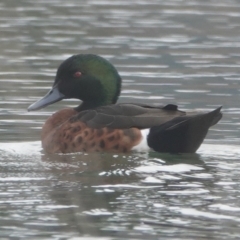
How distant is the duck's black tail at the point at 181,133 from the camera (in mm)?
8305

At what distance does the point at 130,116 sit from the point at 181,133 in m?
0.45

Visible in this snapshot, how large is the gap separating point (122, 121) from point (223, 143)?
43.3 inches

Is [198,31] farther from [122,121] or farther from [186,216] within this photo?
[186,216]

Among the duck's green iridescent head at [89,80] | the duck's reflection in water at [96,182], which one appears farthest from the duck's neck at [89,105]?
the duck's reflection in water at [96,182]

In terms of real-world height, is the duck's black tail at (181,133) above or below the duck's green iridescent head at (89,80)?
below

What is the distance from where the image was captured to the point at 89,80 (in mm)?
9195

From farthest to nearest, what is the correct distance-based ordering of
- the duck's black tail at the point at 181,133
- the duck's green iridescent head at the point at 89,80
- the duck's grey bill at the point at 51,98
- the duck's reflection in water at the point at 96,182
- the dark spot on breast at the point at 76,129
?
1. the duck's grey bill at the point at 51,98
2. the duck's green iridescent head at the point at 89,80
3. the dark spot on breast at the point at 76,129
4. the duck's black tail at the point at 181,133
5. the duck's reflection in water at the point at 96,182

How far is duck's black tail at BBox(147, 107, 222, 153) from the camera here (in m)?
8.30

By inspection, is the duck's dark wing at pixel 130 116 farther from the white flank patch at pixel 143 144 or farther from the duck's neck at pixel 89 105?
the duck's neck at pixel 89 105

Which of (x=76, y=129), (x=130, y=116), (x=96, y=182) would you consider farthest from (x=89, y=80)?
(x=96, y=182)

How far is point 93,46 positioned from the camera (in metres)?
15.6

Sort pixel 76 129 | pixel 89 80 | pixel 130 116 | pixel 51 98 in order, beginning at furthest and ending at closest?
pixel 51 98, pixel 89 80, pixel 76 129, pixel 130 116

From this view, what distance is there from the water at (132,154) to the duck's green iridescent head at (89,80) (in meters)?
0.59

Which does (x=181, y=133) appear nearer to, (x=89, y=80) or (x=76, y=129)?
(x=76, y=129)
